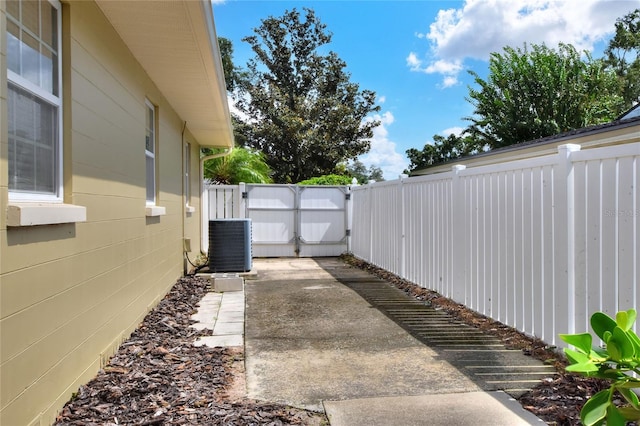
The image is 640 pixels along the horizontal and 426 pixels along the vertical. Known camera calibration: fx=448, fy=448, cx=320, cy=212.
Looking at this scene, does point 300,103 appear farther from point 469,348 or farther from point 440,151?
point 469,348

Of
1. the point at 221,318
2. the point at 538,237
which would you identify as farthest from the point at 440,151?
the point at 538,237

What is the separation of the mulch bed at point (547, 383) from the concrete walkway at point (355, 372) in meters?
0.14

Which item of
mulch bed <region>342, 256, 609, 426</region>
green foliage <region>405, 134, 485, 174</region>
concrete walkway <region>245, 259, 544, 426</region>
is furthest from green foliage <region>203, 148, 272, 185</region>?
green foliage <region>405, 134, 485, 174</region>

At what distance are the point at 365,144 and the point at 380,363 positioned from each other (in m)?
21.5

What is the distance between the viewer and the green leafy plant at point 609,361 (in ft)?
4.89

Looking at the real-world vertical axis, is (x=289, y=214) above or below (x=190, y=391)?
above

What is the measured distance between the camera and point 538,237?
4.09m

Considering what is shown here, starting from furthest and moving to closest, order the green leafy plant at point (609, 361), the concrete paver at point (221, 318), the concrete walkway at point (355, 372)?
the concrete paver at point (221, 318) → the concrete walkway at point (355, 372) → the green leafy plant at point (609, 361)

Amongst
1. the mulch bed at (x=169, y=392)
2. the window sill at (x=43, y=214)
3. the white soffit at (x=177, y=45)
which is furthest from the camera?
the white soffit at (x=177, y=45)

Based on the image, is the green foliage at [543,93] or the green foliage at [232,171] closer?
the green foliage at [232,171]

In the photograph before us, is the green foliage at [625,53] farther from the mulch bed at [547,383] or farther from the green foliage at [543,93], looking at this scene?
the mulch bed at [547,383]

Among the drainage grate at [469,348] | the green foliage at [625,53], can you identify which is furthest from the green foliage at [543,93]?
the drainage grate at [469,348]

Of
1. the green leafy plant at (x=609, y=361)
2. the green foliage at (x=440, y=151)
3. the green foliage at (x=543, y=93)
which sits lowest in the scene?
the green leafy plant at (x=609, y=361)

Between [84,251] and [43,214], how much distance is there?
0.83m
